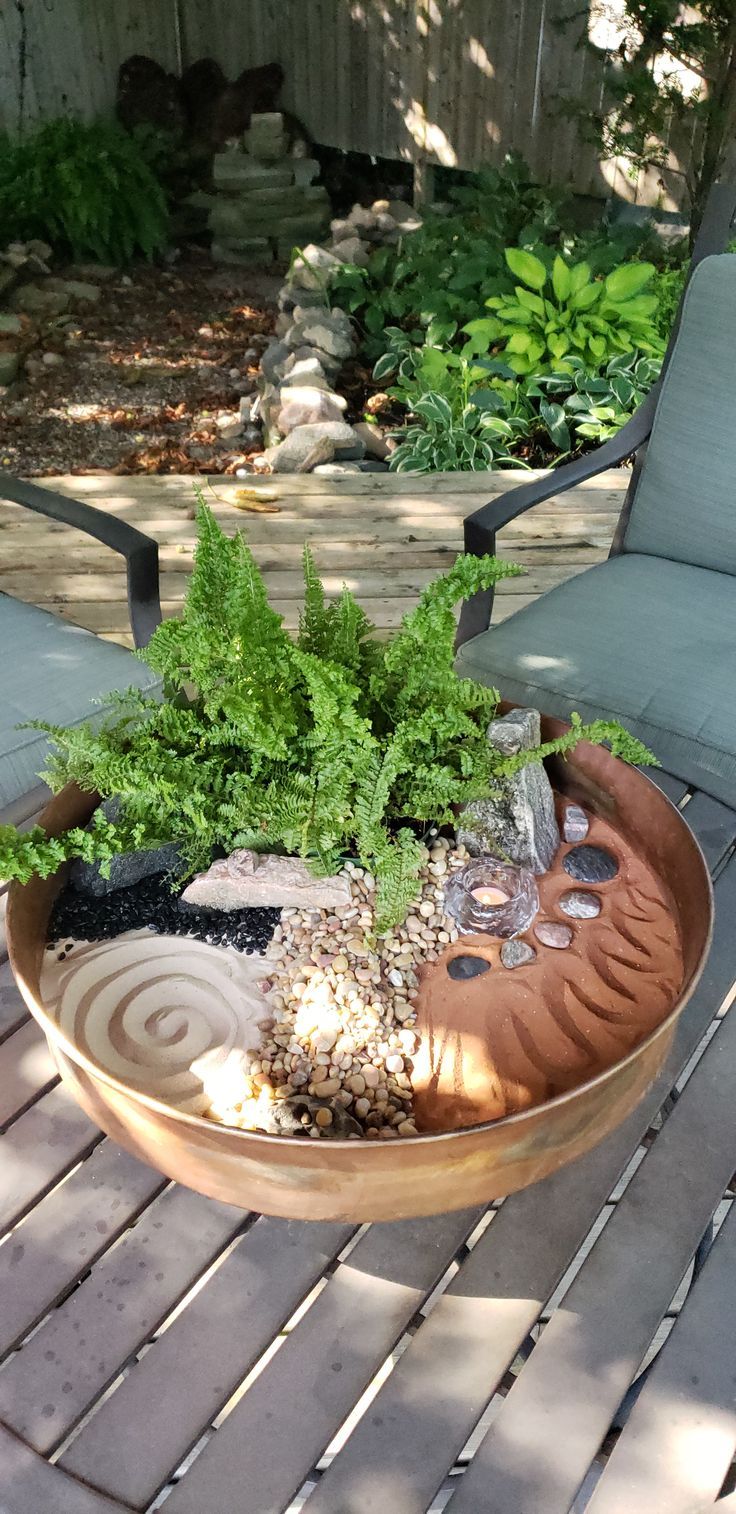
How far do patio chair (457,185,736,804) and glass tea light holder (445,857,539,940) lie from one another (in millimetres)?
596

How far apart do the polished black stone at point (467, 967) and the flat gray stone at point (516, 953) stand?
0.02m

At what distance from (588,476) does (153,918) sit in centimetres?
129

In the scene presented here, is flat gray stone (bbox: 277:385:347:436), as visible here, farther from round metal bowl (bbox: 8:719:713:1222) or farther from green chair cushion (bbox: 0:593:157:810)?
round metal bowl (bbox: 8:719:713:1222)

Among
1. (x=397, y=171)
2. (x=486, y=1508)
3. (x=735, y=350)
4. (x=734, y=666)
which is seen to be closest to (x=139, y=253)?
(x=397, y=171)

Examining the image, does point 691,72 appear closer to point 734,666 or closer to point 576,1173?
point 734,666

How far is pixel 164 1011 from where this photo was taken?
3.25 ft

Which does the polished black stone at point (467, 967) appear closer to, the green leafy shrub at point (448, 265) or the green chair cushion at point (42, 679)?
the green chair cushion at point (42, 679)

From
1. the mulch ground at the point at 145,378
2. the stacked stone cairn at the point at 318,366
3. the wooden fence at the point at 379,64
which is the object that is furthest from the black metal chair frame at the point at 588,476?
the wooden fence at the point at 379,64

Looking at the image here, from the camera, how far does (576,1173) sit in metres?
0.96

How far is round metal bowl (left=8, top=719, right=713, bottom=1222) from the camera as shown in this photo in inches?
31.6

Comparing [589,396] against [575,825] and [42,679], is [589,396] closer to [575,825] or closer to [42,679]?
[42,679]

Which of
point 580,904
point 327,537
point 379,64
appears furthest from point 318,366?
point 580,904

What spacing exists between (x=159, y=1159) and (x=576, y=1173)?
0.37 metres

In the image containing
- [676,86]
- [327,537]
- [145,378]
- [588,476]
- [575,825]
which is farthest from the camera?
[145,378]
